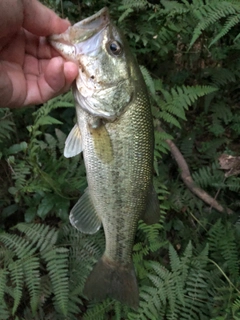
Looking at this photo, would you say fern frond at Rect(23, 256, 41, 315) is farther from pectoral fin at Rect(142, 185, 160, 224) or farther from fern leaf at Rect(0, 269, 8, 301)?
pectoral fin at Rect(142, 185, 160, 224)

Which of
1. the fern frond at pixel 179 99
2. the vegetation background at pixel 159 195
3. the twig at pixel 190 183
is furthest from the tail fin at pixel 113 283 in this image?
the twig at pixel 190 183

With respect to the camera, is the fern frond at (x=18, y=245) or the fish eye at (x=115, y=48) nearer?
the fish eye at (x=115, y=48)

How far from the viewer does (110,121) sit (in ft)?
6.41

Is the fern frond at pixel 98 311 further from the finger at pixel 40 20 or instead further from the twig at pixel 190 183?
the finger at pixel 40 20

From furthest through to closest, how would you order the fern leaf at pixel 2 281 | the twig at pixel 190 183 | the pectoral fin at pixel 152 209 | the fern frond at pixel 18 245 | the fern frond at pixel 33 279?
the twig at pixel 190 183
the fern frond at pixel 18 245
the fern frond at pixel 33 279
the fern leaf at pixel 2 281
the pectoral fin at pixel 152 209

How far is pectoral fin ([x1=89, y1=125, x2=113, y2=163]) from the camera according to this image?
6.45ft

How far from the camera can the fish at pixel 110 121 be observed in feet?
6.26

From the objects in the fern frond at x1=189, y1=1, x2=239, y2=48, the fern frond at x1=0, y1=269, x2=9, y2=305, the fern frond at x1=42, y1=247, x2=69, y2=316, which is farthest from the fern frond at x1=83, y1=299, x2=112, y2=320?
the fern frond at x1=189, y1=1, x2=239, y2=48

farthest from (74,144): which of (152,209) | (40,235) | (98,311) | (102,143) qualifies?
(98,311)

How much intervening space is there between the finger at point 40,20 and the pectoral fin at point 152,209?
1.07 meters

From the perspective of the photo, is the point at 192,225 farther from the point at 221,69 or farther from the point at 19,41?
the point at 19,41

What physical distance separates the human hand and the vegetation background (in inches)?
33.0

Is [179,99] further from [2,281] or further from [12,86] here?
[2,281]

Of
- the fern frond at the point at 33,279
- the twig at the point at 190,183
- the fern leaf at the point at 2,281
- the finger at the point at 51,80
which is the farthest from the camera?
the twig at the point at 190,183
